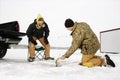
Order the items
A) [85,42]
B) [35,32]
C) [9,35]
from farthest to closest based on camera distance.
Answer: [35,32], [9,35], [85,42]

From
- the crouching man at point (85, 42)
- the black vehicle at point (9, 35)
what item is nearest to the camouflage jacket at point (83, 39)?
the crouching man at point (85, 42)

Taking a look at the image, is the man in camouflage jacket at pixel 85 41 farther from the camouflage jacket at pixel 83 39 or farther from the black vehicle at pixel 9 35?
the black vehicle at pixel 9 35

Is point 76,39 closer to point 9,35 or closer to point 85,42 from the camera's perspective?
point 85,42

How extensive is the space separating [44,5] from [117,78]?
26.1ft

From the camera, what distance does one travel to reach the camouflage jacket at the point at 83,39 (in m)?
4.58

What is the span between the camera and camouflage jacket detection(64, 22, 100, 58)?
4.58 meters

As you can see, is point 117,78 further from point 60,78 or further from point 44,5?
point 44,5

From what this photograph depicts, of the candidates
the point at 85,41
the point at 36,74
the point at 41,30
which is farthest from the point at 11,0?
the point at 36,74

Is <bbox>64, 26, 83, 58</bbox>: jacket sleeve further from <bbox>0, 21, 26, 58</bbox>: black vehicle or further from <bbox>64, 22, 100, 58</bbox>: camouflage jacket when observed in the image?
<bbox>0, 21, 26, 58</bbox>: black vehicle

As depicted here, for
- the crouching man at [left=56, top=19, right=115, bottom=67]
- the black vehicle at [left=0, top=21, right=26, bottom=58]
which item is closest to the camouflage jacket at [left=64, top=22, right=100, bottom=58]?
the crouching man at [left=56, top=19, right=115, bottom=67]

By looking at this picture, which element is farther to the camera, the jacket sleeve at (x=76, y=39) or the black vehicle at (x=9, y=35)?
the black vehicle at (x=9, y=35)

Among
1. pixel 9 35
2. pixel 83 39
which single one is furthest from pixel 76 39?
pixel 9 35

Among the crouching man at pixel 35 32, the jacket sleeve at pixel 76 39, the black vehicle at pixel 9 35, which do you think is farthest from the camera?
A: the crouching man at pixel 35 32

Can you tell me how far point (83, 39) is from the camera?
471cm
